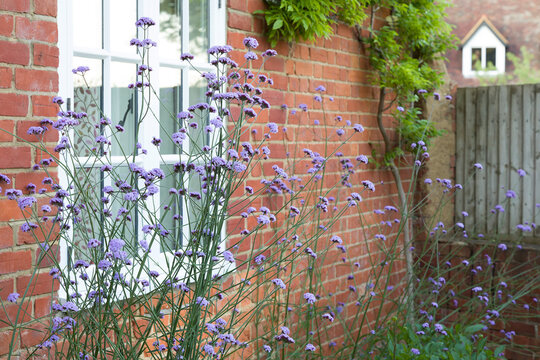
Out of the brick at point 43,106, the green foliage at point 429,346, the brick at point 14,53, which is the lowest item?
the green foliage at point 429,346

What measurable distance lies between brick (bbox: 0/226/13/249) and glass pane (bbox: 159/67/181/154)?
946mm

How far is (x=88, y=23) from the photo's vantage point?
114 inches

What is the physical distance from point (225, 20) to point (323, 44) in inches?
37.9

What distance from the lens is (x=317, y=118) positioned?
434cm

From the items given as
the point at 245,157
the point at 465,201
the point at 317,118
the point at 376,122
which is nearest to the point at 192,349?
the point at 245,157

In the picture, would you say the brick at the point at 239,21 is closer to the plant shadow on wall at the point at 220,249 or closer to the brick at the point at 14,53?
the plant shadow on wall at the point at 220,249

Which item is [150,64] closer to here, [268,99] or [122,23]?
[122,23]

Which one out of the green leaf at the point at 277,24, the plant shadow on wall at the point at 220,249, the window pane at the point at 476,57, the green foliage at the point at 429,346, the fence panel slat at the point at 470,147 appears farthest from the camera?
the window pane at the point at 476,57

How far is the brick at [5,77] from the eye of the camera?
2.49 meters

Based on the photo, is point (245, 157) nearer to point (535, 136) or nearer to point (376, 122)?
point (376, 122)

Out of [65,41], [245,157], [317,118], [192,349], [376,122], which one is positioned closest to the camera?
[192,349]

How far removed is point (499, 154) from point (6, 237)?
4.40 m

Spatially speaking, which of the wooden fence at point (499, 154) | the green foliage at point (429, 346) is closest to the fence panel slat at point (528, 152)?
the wooden fence at point (499, 154)

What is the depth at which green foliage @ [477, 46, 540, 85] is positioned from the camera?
27.9m
